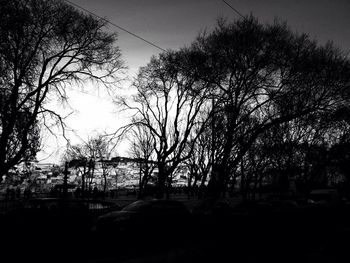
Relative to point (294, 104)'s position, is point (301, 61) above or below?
above

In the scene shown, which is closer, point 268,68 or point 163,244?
point 163,244

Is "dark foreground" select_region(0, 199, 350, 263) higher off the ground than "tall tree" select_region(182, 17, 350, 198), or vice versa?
"tall tree" select_region(182, 17, 350, 198)

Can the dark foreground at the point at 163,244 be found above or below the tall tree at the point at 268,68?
below

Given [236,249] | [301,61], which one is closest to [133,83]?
[301,61]

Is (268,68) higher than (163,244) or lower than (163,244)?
higher

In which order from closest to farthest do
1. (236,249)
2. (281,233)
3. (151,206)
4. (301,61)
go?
(236,249) < (151,206) < (281,233) < (301,61)

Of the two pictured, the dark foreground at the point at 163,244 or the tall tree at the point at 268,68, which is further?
the tall tree at the point at 268,68

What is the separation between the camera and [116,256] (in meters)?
8.56

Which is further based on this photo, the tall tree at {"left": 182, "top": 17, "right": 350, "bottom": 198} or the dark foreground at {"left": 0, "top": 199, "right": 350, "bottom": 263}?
the tall tree at {"left": 182, "top": 17, "right": 350, "bottom": 198}

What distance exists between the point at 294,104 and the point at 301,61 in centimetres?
367

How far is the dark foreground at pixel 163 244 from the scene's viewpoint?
8344 millimetres

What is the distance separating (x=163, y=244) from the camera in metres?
11.2

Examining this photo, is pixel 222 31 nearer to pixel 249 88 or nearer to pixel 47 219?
pixel 249 88

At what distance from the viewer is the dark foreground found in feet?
27.4
